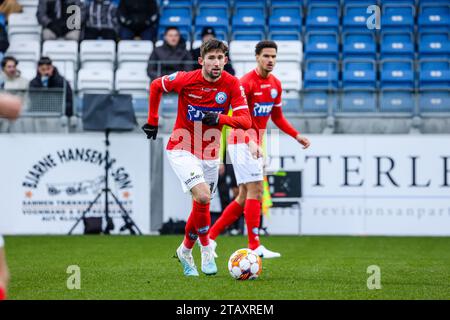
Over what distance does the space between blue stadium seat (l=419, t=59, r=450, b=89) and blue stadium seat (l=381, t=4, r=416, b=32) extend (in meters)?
1.54

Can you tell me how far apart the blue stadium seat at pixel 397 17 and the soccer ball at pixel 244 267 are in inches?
459

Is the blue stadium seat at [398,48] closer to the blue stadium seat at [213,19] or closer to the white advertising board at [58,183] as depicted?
the blue stadium seat at [213,19]

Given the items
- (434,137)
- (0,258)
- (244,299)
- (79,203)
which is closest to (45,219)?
(79,203)

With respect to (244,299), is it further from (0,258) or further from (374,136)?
(374,136)

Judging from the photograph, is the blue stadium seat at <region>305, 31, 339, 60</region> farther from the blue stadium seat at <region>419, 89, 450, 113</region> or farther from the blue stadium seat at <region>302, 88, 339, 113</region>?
the blue stadium seat at <region>419, 89, 450, 113</region>

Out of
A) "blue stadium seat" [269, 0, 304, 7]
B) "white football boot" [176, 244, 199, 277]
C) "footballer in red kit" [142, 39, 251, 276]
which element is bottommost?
"white football boot" [176, 244, 199, 277]

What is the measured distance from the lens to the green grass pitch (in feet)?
24.9

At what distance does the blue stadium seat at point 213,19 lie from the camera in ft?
64.0

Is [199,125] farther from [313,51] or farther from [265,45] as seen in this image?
[313,51]

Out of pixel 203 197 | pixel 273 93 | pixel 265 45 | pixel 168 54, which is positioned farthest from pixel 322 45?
pixel 203 197

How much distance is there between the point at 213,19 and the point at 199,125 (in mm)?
10724

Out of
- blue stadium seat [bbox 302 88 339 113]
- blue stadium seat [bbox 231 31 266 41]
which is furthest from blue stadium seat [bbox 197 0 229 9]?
blue stadium seat [bbox 302 88 339 113]

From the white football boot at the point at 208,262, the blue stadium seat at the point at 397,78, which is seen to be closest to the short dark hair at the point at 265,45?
the white football boot at the point at 208,262

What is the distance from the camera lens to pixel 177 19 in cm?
1980
